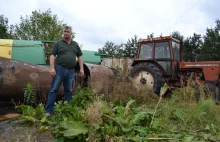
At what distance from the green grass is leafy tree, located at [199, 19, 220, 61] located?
29.0m

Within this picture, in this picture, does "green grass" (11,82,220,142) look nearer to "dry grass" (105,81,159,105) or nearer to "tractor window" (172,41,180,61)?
"dry grass" (105,81,159,105)

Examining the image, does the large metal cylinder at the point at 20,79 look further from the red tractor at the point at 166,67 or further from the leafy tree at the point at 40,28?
the leafy tree at the point at 40,28

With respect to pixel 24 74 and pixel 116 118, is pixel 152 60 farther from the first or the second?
pixel 116 118

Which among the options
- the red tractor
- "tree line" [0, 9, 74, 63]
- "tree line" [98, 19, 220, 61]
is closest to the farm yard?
the red tractor

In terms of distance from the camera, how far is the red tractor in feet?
23.6

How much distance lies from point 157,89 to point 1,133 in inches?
203

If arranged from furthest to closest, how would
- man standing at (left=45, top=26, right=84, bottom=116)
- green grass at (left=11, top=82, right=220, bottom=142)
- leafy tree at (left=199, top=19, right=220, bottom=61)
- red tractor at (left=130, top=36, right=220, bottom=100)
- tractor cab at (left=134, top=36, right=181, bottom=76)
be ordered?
leafy tree at (left=199, top=19, right=220, bottom=61) → tractor cab at (left=134, top=36, right=181, bottom=76) → red tractor at (left=130, top=36, right=220, bottom=100) → man standing at (left=45, top=26, right=84, bottom=116) → green grass at (left=11, top=82, right=220, bottom=142)

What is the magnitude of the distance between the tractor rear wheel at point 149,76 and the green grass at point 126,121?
108 inches

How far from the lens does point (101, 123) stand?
257cm

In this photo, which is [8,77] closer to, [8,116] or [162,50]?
[8,116]

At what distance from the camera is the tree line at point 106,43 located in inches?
842

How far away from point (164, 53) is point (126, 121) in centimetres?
544

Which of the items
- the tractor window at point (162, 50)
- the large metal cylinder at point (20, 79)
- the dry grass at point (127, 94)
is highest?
the tractor window at point (162, 50)

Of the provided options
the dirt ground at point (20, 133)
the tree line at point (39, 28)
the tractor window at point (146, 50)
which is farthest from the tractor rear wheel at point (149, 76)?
the tree line at point (39, 28)
